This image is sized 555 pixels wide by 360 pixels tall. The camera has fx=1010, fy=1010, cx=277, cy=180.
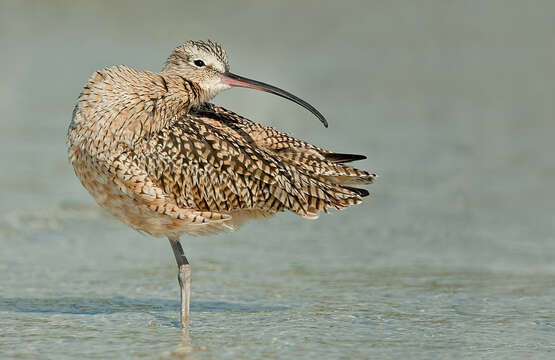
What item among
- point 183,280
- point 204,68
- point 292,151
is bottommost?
point 183,280

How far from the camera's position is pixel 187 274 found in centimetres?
670

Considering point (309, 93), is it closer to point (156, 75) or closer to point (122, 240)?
point (122, 240)

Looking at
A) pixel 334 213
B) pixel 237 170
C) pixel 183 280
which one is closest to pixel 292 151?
pixel 237 170

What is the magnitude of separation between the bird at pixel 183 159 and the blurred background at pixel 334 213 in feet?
2.25

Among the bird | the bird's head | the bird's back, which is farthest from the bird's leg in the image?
the bird's head

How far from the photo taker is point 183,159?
6340 millimetres

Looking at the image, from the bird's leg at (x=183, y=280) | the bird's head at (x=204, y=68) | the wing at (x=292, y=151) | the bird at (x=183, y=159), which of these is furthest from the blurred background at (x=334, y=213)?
the bird's head at (x=204, y=68)

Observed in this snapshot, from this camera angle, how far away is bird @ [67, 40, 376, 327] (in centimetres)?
624

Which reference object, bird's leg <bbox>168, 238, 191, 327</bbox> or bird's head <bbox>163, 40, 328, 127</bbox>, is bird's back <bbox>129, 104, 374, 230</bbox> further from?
bird's leg <bbox>168, 238, 191, 327</bbox>

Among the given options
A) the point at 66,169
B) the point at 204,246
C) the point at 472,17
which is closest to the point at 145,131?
the point at 204,246

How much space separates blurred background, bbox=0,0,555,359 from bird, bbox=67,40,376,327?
27.1 inches

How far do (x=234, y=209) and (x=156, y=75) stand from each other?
103cm

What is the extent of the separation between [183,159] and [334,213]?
3.56m

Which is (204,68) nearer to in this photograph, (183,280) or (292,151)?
(292,151)
